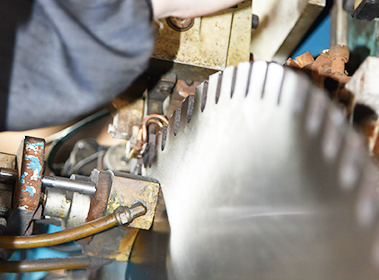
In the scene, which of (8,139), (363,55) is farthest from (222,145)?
(8,139)

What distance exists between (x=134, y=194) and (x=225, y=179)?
0.97 feet

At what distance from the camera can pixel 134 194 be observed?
2.46 ft

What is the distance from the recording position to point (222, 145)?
1.70ft

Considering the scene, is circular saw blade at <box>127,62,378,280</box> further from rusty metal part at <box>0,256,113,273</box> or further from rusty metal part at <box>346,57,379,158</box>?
rusty metal part at <box>0,256,113,273</box>

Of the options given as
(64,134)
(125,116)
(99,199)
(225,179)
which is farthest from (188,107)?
(64,134)

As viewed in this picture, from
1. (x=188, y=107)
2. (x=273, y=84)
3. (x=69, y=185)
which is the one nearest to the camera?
(x=273, y=84)

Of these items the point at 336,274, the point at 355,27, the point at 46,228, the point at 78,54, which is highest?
Result: the point at 355,27

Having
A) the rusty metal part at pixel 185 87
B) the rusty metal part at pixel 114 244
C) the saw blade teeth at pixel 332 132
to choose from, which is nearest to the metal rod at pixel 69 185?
the rusty metal part at pixel 114 244

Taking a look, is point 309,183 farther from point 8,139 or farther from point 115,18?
point 8,139

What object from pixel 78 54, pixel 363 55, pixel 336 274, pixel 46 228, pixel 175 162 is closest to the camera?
pixel 336 274

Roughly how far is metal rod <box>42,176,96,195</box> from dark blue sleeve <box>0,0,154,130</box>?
288mm

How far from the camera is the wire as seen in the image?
150cm

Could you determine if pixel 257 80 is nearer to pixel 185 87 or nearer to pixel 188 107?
pixel 188 107

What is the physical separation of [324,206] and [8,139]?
1.34 metres
